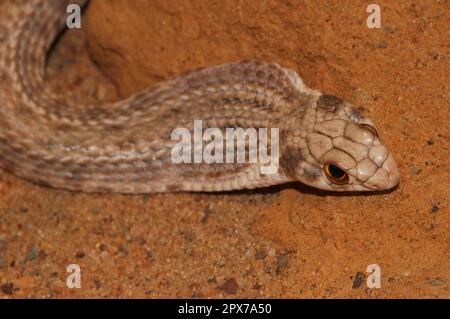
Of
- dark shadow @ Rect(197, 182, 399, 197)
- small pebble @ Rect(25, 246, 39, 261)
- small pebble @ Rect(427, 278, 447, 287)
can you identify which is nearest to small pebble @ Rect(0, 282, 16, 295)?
small pebble @ Rect(25, 246, 39, 261)

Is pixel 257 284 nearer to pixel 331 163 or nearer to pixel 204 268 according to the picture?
pixel 204 268

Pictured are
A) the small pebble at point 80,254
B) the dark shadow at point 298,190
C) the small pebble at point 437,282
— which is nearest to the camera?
the small pebble at point 437,282

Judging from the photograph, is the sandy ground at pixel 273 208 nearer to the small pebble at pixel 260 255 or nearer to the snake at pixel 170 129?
the small pebble at pixel 260 255

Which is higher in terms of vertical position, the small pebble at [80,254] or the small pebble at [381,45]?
the small pebble at [381,45]

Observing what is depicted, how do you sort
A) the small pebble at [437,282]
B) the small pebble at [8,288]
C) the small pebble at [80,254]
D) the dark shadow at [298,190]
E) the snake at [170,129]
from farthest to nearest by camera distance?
the small pebble at [80,254] < the small pebble at [8,288] < the dark shadow at [298,190] < the snake at [170,129] < the small pebble at [437,282]

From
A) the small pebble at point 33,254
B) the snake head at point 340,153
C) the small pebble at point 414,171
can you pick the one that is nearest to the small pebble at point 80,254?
the small pebble at point 33,254

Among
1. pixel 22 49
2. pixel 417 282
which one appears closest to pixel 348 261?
pixel 417 282
